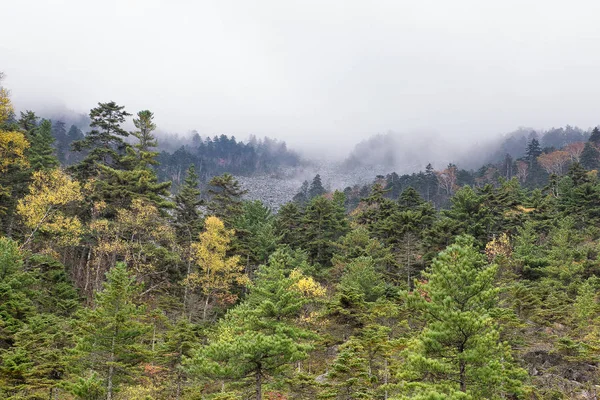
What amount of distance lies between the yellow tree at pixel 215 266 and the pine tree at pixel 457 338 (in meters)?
27.0

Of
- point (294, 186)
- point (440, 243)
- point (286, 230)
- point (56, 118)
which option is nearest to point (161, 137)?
point (56, 118)

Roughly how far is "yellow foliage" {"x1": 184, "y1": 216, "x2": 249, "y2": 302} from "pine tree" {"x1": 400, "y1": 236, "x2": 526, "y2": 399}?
27003 mm

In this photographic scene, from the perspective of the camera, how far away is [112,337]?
19.0 m

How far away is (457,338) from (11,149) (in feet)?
134

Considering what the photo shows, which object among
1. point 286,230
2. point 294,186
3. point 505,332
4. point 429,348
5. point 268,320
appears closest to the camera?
point 429,348

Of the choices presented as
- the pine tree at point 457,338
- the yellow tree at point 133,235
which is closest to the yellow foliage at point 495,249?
the pine tree at point 457,338

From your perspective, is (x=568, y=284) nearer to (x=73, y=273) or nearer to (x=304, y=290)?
(x=304, y=290)

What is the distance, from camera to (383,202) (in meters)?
53.8

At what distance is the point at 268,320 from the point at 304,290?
11602 millimetres

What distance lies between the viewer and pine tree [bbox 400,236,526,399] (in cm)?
1288

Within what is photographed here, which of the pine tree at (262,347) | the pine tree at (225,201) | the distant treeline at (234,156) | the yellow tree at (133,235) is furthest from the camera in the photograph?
the distant treeline at (234,156)

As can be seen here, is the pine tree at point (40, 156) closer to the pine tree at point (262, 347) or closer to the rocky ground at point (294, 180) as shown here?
the pine tree at point (262, 347)

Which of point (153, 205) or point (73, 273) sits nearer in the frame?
point (153, 205)

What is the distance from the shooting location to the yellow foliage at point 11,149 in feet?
109
